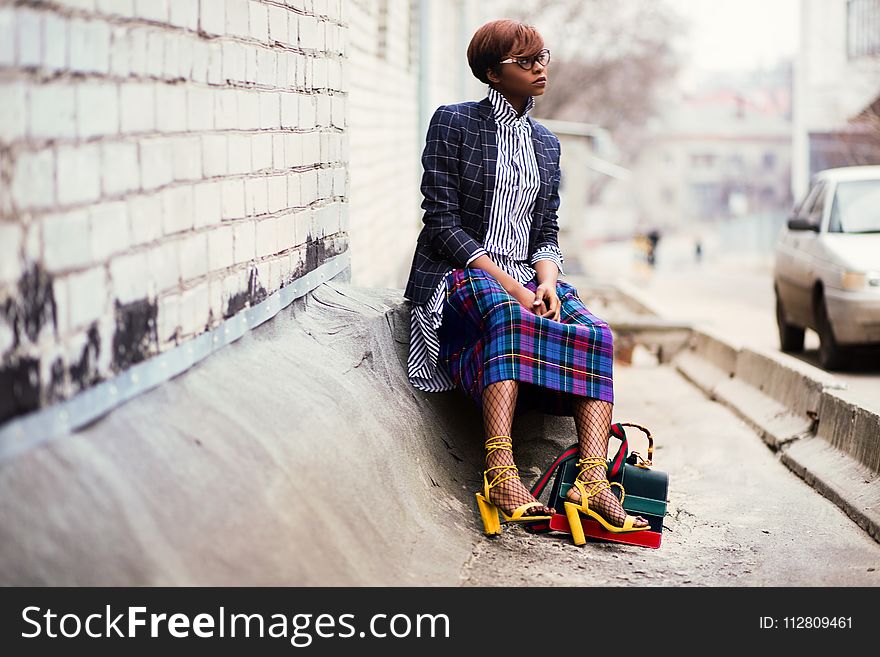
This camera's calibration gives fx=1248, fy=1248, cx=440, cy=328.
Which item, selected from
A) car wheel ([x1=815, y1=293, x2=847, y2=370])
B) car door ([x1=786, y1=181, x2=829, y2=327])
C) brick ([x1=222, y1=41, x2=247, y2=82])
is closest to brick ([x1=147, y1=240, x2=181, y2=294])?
brick ([x1=222, y1=41, x2=247, y2=82])

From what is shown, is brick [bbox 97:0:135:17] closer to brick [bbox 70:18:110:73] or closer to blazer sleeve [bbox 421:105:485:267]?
brick [bbox 70:18:110:73]

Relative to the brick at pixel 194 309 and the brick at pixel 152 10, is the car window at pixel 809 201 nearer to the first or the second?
the brick at pixel 194 309

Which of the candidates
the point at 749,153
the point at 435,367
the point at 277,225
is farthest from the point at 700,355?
the point at 749,153

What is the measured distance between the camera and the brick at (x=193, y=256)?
3.28 meters

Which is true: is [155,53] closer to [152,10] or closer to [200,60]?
[152,10]

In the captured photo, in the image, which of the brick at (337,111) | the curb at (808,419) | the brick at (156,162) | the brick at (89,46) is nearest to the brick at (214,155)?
the brick at (156,162)

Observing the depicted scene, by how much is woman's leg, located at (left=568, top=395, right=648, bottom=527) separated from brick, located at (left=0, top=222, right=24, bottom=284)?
2167mm

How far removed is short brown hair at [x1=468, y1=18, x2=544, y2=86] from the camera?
14.8 feet

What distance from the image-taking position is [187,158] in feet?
10.8

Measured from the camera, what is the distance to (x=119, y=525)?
8.47 feet

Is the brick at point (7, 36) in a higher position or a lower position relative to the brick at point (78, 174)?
higher

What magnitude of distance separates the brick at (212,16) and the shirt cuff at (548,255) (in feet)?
5.16

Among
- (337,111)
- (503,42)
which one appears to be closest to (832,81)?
(337,111)

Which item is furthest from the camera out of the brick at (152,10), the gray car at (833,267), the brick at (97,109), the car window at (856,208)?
the car window at (856,208)
